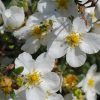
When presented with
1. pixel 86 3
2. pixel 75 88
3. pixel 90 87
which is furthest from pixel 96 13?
pixel 90 87

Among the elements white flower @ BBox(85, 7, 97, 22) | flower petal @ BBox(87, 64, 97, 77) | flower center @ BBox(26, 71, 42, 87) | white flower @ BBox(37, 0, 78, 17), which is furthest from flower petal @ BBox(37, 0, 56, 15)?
flower petal @ BBox(87, 64, 97, 77)

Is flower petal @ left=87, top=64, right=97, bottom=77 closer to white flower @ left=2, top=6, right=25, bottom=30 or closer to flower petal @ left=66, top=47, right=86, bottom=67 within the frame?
flower petal @ left=66, top=47, right=86, bottom=67

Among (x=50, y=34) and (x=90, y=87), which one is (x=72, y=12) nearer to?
(x=50, y=34)

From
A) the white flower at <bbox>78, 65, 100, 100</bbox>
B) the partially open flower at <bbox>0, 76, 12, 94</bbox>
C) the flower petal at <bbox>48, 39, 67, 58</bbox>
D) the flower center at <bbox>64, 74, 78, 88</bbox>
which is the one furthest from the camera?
the white flower at <bbox>78, 65, 100, 100</bbox>

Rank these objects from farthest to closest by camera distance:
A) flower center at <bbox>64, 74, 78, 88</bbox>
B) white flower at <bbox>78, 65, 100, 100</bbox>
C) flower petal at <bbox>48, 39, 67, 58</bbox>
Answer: white flower at <bbox>78, 65, 100, 100</bbox> < flower center at <bbox>64, 74, 78, 88</bbox> < flower petal at <bbox>48, 39, 67, 58</bbox>

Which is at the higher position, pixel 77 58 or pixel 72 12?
pixel 72 12

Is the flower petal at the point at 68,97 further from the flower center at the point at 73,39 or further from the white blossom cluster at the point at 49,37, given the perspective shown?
the flower center at the point at 73,39

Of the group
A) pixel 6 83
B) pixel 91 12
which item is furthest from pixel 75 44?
pixel 6 83
